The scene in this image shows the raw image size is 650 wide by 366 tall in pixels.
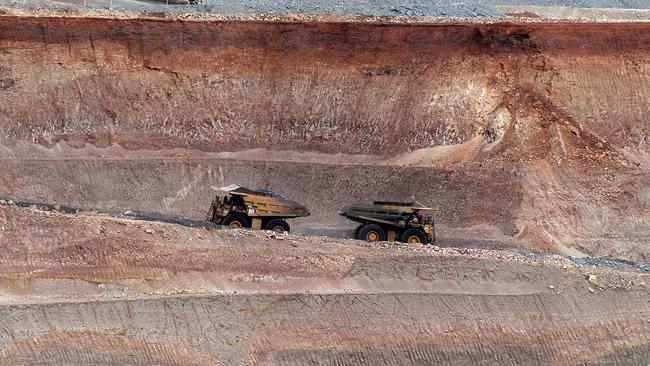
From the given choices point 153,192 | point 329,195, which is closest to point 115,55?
point 153,192

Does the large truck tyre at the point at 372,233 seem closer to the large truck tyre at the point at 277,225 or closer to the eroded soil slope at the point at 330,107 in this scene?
the large truck tyre at the point at 277,225

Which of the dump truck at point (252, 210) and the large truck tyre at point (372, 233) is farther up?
the dump truck at point (252, 210)

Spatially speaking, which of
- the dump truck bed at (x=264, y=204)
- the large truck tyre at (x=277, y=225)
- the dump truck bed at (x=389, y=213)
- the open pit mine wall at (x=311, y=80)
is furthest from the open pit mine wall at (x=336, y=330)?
the open pit mine wall at (x=311, y=80)

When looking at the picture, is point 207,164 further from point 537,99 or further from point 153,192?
point 537,99

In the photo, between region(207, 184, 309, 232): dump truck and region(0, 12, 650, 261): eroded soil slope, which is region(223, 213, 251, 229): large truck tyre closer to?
region(207, 184, 309, 232): dump truck

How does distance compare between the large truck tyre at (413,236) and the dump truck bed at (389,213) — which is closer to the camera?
the large truck tyre at (413,236)

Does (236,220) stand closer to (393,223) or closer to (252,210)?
(252,210)

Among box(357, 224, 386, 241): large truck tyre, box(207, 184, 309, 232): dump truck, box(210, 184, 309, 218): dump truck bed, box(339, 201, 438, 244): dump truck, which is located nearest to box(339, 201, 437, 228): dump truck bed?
box(339, 201, 438, 244): dump truck
